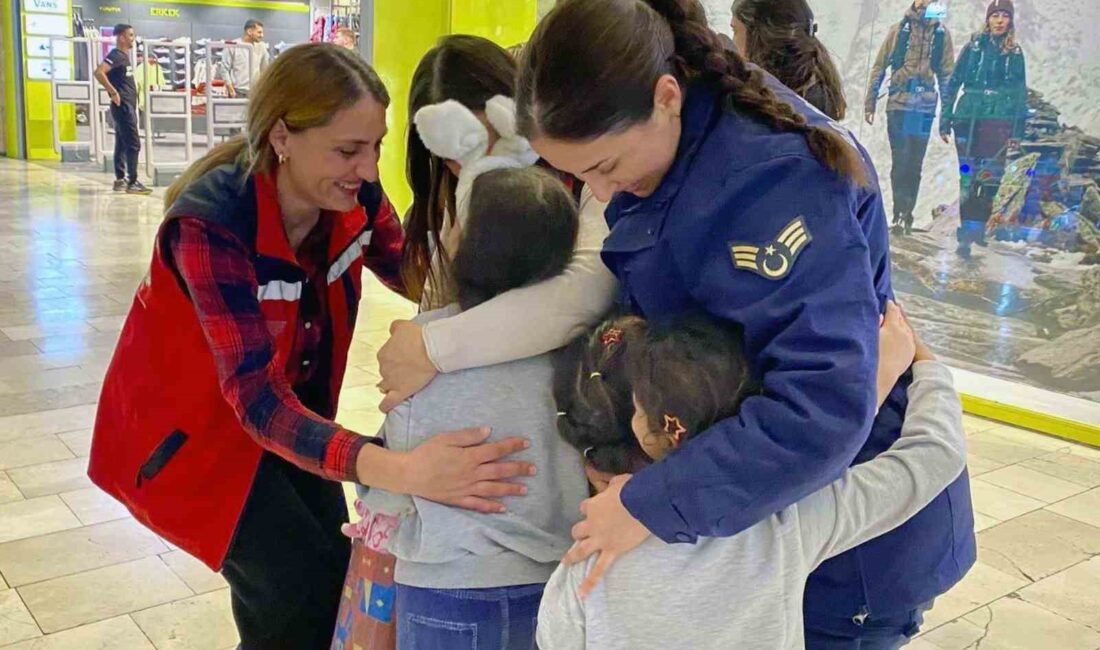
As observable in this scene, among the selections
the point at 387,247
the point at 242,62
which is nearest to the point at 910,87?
the point at 387,247

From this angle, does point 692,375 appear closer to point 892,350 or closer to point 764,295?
point 764,295

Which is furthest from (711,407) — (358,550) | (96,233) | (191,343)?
(96,233)

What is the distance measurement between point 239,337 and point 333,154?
0.35 metres

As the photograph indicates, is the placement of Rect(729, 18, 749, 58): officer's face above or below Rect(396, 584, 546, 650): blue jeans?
above

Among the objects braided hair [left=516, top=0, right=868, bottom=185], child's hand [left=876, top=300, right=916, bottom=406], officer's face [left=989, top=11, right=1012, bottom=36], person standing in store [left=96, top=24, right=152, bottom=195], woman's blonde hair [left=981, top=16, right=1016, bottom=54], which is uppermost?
officer's face [left=989, top=11, right=1012, bottom=36]

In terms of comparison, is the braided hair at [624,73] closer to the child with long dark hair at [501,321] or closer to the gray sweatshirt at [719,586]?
the child with long dark hair at [501,321]

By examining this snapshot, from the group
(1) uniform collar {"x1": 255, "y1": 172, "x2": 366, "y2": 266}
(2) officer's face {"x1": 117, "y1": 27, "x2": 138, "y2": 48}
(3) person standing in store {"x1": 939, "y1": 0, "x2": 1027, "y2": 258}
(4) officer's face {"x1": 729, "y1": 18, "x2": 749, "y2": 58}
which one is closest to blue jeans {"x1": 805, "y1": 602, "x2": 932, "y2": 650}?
(1) uniform collar {"x1": 255, "y1": 172, "x2": 366, "y2": 266}

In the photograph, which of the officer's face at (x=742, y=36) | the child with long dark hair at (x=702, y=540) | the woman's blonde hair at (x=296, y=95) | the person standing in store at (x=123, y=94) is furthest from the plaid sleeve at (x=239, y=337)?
the person standing in store at (x=123, y=94)

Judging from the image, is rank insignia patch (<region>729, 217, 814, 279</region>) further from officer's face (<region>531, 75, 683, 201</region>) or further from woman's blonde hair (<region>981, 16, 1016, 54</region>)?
woman's blonde hair (<region>981, 16, 1016, 54</region>)

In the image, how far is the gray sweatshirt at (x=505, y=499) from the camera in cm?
133

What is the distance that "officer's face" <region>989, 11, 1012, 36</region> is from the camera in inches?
187

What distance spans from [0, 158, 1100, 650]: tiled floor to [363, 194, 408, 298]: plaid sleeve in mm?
1189

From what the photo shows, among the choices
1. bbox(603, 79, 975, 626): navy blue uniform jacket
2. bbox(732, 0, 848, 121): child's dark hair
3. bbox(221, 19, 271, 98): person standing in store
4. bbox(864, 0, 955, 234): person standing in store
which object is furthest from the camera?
bbox(221, 19, 271, 98): person standing in store

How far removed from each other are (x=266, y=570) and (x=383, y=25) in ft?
17.0
